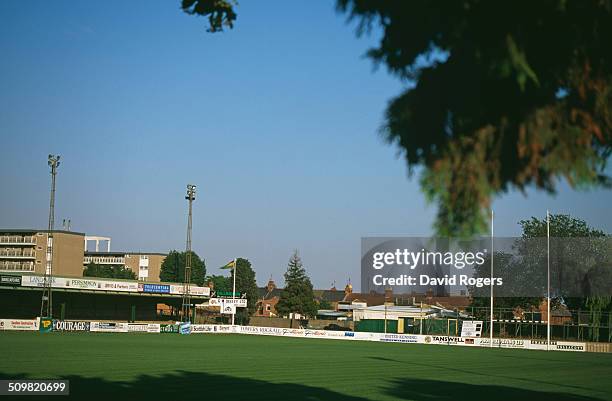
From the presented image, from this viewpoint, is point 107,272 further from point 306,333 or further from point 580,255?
point 580,255

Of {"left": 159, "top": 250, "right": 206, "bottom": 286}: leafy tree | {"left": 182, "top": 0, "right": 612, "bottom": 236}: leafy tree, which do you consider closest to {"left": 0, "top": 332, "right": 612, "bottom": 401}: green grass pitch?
{"left": 182, "top": 0, "right": 612, "bottom": 236}: leafy tree

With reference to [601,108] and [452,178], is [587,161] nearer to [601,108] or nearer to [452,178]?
[601,108]

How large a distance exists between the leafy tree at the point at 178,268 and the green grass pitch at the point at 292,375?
108m

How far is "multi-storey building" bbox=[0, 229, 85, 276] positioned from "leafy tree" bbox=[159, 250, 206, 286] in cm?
3143

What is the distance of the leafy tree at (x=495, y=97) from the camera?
677cm

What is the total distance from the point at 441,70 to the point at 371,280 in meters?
66.1

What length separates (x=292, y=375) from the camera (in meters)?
28.0

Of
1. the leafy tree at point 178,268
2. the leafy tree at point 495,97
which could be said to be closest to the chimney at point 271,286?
the leafy tree at point 178,268

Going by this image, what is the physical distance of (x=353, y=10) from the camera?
7602 millimetres

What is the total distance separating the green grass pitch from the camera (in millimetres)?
21734

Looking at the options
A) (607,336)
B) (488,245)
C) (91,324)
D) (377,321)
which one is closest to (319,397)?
(488,245)

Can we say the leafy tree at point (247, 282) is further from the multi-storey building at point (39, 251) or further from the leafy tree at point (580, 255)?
the leafy tree at point (580, 255)

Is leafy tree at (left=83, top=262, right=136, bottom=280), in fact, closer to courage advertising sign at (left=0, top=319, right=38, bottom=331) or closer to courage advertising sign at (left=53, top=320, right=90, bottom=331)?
courage advertising sign at (left=53, top=320, right=90, bottom=331)

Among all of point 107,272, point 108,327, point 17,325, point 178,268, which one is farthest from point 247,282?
point 17,325
